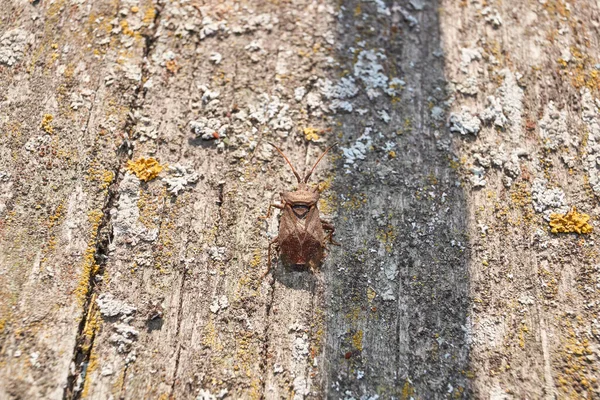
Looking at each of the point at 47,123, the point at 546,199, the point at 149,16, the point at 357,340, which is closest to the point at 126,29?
the point at 149,16

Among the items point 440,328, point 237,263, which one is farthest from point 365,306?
point 237,263

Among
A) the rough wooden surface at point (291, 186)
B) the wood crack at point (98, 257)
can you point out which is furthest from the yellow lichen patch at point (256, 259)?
the wood crack at point (98, 257)

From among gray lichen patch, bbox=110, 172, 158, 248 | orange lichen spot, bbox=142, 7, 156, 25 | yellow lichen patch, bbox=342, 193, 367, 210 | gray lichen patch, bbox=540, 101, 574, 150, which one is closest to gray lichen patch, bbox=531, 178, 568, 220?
gray lichen patch, bbox=540, 101, 574, 150

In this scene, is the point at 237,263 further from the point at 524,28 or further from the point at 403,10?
the point at 524,28

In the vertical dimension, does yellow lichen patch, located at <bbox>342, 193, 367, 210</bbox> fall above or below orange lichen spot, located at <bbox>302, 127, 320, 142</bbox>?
below

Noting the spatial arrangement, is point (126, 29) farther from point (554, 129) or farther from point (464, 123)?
point (554, 129)

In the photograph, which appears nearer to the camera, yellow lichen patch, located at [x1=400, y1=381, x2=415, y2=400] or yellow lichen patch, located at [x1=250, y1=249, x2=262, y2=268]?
yellow lichen patch, located at [x1=400, y1=381, x2=415, y2=400]

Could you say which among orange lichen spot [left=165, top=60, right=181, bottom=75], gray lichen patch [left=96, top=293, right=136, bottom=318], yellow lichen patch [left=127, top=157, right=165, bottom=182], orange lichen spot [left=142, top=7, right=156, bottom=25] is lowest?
gray lichen patch [left=96, top=293, right=136, bottom=318]

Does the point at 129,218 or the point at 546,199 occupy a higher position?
the point at 129,218

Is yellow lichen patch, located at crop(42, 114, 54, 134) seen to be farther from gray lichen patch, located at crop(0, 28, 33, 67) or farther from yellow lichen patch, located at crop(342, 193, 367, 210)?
yellow lichen patch, located at crop(342, 193, 367, 210)

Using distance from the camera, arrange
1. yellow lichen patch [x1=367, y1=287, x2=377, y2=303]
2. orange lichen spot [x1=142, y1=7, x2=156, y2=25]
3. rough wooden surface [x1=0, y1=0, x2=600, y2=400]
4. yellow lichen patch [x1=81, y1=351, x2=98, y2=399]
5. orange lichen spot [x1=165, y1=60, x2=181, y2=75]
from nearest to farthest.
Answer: yellow lichen patch [x1=81, y1=351, x2=98, y2=399] → rough wooden surface [x1=0, y1=0, x2=600, y2=400] → yellow lichen patch [x1=367, y1=287, x2=377, y2=303] → orange lichen spot [x1=165, y1=60, x2=181, y2=75] → orange lichen spot [x1=142, y1=7, x2=156, y2=25]
